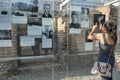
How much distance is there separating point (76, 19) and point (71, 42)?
69cm

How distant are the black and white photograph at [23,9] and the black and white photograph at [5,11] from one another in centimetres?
11

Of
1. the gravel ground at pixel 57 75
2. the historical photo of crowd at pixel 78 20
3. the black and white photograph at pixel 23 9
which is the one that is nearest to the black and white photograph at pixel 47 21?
the black and white photograph at pixel 23 9

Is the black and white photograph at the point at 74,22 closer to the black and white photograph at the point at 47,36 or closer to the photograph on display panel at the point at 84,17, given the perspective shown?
the photograph on display panel at the point at 84,17

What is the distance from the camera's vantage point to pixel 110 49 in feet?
15.9

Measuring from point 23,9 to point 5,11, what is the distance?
1.37 feet

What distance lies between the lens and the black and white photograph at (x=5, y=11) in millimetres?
5633

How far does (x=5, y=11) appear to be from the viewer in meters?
5.68

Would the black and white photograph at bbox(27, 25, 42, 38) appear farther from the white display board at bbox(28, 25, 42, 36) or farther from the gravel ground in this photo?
the gravel ground

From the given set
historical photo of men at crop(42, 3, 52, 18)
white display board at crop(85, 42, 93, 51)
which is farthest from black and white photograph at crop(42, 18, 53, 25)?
white display board at crop(85, 42, 93, 51)

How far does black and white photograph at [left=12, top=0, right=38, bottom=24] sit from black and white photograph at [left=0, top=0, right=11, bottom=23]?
11 centimetres

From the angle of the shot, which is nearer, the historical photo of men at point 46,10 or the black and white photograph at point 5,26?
the black and white photograph at point 5,26

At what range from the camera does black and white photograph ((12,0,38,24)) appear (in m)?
5.76

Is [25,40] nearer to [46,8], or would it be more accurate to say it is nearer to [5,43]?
[5,43]

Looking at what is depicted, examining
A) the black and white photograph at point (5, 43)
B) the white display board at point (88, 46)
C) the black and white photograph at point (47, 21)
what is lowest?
the white display board at point (88, 46)
